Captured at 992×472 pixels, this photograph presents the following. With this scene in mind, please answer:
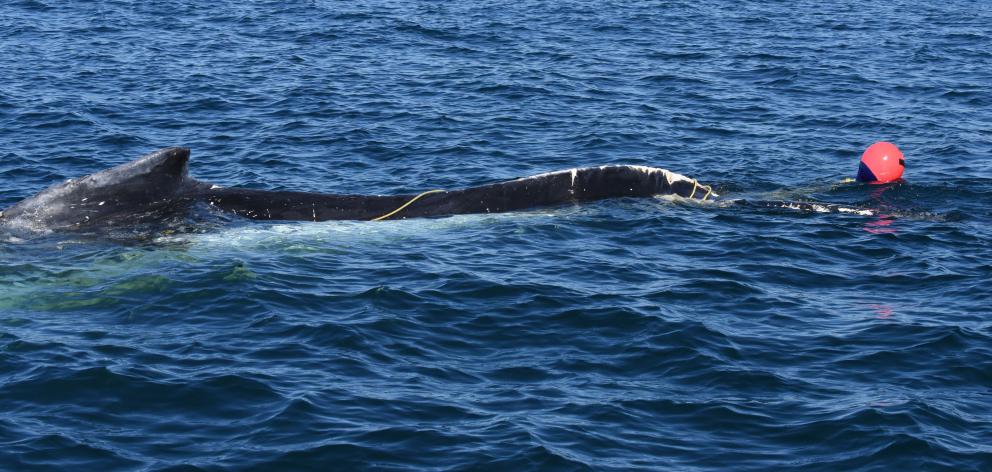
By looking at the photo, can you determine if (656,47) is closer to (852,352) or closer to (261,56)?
(261,56)

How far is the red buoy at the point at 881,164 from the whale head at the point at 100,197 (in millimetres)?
13352

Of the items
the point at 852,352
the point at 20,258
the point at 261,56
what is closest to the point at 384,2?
the point at 261,56

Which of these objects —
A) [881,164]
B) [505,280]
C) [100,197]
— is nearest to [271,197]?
[100,197]

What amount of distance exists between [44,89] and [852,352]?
24706 millimetres

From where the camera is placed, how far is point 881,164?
79.7 ft

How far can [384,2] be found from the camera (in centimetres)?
4762

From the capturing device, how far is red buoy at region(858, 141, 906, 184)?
79.6 feet

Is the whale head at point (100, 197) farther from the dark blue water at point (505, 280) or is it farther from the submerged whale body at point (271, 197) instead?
the dark blue water at point (505, 280)

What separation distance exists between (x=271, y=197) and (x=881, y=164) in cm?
1209

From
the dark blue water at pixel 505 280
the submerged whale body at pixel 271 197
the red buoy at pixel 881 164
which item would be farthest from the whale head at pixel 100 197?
the red buoy at pixel 881 164

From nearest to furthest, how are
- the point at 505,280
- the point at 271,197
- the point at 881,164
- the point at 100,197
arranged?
1. the point at 505,280
2. the point at 100,197
3. the point at 271,197
4. the point at 881,164

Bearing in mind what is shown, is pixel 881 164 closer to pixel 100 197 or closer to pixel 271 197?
pixel 271 197

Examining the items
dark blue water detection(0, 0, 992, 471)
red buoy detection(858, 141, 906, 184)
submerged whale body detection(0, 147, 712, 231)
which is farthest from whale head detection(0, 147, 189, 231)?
red buoy detection(858, 141, 906, 184)

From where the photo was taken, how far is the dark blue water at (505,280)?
13.7m
